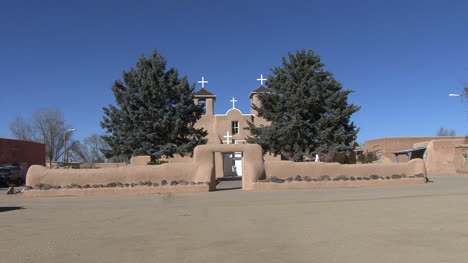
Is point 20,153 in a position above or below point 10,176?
above

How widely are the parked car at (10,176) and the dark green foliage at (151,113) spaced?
24.9 feet

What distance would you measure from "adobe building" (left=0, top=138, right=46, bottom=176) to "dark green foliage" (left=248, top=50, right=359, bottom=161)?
22299mm

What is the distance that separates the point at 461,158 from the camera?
34.4 meters

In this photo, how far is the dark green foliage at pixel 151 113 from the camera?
Answer: 29094 millimetres

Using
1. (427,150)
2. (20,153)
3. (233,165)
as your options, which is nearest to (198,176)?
(233,165)

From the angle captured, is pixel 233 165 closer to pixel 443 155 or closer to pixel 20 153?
pixel 443 155

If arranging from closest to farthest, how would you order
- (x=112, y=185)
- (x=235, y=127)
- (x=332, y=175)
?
(x=112, y=185) < (x=332, y=175) < (x=235, y=127)

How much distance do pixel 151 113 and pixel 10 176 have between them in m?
12.4

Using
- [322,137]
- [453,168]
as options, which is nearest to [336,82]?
[322,137]

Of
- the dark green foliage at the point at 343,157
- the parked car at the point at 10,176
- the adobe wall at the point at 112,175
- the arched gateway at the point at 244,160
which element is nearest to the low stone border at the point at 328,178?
the arched gateway at the point at 244,160

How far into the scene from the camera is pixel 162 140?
3011 cm

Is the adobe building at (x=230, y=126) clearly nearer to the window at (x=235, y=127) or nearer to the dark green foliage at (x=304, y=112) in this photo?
the window at (x=235, y=127)

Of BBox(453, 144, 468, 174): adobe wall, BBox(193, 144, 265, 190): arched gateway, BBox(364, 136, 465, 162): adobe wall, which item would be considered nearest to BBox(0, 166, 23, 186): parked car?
BBox(193, 144, 265, 190): arched gateway

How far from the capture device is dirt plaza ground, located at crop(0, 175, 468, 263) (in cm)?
659
